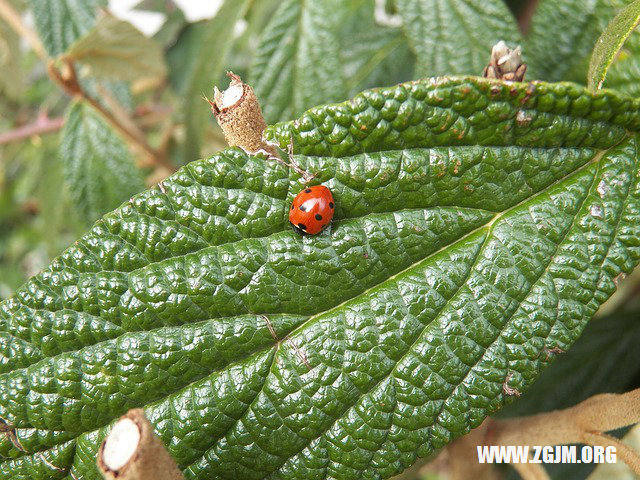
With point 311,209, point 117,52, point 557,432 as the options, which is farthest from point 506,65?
point 117,52

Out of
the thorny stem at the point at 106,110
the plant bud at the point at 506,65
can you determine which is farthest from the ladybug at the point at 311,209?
the thorny stem at the point at 106,110

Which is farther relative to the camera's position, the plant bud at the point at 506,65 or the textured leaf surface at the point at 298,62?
the textured leaf surface at the point at 298,62

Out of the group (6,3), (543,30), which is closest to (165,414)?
(543,30)

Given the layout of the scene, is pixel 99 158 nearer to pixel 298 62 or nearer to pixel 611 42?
pixel 298 62

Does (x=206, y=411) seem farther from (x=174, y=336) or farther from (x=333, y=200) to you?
(x=333, y=200)

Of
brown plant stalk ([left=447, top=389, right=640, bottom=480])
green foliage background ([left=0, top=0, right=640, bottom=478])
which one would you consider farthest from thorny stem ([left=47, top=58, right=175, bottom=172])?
brown plant stalk ([left=447, top=389, right=640, bottom=480])

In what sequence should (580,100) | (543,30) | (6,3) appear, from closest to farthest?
1. (580,100)
2. (543,30)
3. (6,3)

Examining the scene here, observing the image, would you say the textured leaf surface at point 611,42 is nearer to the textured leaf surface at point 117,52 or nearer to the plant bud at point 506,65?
the plant bud at point 506,65
